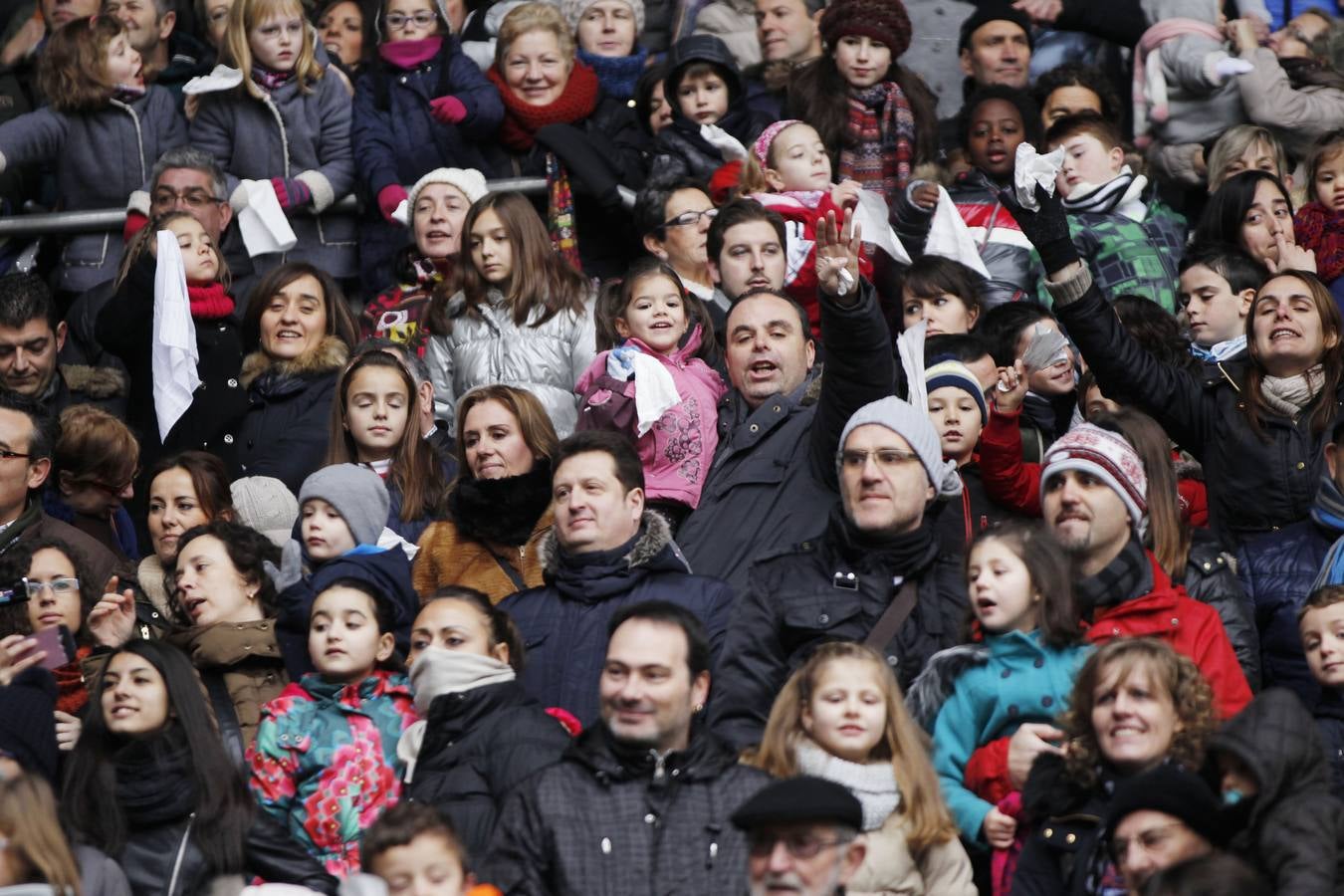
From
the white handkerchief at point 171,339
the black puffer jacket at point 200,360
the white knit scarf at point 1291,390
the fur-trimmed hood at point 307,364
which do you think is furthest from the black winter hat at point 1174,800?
the white handkerchief at point 171,339

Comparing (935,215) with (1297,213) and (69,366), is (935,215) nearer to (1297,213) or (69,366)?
(1297,213)

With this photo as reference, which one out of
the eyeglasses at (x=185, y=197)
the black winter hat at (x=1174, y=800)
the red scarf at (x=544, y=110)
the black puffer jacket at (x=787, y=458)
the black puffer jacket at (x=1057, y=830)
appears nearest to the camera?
the black winter hat at (x=1174, y=800)

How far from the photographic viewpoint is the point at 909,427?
9195 mm

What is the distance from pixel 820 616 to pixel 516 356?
333cm

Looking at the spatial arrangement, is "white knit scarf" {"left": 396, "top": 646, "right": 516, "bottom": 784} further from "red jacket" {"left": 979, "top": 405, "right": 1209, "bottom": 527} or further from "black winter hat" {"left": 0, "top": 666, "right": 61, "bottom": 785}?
"red jacket" {"left": 979, "top": 405, "right": 1209, "bottom": 527}

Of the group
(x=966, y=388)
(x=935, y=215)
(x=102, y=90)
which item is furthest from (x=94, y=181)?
(x=966, y=388)

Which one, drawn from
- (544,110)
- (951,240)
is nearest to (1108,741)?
(951,240)

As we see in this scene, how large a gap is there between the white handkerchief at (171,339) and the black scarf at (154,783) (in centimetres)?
340

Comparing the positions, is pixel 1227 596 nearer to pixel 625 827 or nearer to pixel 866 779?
pixel 866 779

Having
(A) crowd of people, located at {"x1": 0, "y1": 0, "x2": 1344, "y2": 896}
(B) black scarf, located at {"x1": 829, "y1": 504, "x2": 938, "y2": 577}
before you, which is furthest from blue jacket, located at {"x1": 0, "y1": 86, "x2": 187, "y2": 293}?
(B) black scarf, located at {"x1": 829, "y1": 504, "x2": 938, "y2": 577}

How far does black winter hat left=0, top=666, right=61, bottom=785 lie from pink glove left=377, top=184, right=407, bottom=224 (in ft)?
15.8

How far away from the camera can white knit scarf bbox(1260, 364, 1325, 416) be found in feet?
34.0

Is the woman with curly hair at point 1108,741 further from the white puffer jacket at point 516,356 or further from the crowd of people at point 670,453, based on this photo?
the white puffer jacket at point 516,356

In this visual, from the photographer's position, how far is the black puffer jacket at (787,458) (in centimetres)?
954
